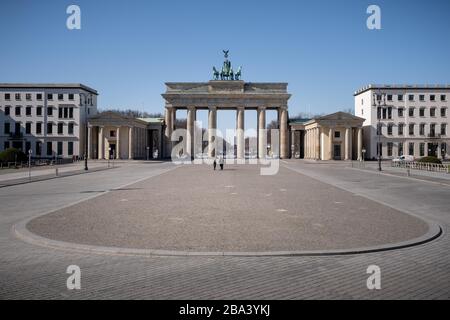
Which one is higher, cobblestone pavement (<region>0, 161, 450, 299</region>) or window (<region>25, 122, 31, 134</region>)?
window (<region>25, 122, 31, 134</region>)

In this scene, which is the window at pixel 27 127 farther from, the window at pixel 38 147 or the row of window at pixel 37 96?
the row of window at pixel 37 96

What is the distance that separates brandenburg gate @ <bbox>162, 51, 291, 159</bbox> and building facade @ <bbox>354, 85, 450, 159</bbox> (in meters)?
20.7

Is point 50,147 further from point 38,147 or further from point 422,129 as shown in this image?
point 422,129

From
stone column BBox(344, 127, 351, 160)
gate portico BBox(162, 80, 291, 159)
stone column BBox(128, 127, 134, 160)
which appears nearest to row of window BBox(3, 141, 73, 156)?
stone column BBox(128, 127, 134, 160)

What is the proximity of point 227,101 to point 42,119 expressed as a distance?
4028cm

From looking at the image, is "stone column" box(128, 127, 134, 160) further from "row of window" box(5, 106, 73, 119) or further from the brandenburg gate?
"row of window" box(5, 106, 73, 119)

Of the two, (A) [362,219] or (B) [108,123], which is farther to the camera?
(B) [108,123]

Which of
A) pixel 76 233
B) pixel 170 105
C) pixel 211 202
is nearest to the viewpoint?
pixel 76 233

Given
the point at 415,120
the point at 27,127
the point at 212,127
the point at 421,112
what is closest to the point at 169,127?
the point at 212,127

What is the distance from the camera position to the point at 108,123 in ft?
264

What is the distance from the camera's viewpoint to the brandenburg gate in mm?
88188
